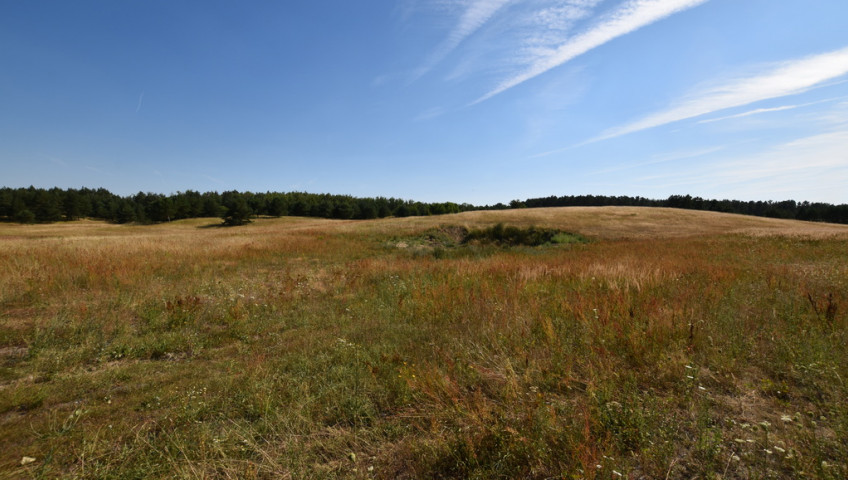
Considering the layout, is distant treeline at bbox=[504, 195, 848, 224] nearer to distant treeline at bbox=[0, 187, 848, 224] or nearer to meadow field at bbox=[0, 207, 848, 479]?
distant treeline at bbox=[0, 187, 848, 224]

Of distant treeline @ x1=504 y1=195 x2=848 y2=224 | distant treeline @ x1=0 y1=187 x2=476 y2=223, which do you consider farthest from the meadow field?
distant treeline @ x1=504 y1=195 x2=848 y2=224

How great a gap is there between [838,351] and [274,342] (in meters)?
8.52

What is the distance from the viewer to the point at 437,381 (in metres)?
3.70

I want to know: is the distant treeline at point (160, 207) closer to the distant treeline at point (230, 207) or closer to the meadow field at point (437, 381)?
the distant treeline at point (230, 207)

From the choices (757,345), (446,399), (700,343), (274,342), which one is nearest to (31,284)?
(274,342)

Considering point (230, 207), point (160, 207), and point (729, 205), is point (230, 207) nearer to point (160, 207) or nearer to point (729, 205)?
point (160, 207)

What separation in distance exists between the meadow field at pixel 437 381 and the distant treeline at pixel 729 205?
10098cm

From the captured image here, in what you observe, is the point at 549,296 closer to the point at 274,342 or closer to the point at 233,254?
the point at 274,342

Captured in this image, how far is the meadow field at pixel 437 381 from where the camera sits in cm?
265

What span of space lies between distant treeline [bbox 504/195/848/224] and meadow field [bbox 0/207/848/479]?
100979 mm

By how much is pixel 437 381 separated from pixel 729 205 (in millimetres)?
123849

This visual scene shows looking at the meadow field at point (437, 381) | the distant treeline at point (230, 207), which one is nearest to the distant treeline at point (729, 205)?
the distant treeline at point (230, 207)

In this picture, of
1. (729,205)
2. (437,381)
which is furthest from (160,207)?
(729,205)

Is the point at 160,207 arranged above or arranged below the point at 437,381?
above
